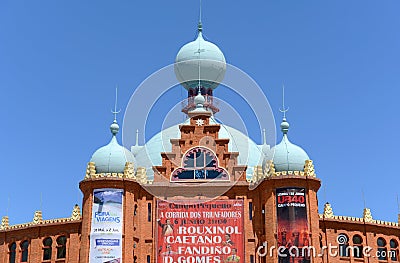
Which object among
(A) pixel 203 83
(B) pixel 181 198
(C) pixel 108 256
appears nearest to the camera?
(C) pixel 108 256

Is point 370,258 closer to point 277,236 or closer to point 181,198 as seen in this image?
point 277,236

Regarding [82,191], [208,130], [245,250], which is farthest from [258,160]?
[82,191]

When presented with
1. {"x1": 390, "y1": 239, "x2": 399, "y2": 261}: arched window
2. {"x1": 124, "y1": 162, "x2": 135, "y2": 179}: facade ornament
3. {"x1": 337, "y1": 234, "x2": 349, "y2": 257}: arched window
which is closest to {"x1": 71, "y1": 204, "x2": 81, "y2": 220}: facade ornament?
{"x1": 124, "y1": 162, "x2": 135, "y2": 179}: facade ornament

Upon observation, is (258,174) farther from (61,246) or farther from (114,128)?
(61,246)

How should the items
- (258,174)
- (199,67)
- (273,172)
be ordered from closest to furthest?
(273,172)
(258,174)
(199,67)

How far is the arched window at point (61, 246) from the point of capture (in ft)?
237

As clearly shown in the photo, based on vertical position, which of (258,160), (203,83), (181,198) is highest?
(203,83)

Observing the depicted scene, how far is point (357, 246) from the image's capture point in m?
73.0

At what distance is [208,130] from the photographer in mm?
73812

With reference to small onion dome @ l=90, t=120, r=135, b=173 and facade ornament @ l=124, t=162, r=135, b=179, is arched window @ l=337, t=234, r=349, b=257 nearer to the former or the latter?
facade ornament @ l=124, t=162, r=135, b=179

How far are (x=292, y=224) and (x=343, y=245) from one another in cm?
925

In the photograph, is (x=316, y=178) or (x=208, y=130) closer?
(x=316, y=178)

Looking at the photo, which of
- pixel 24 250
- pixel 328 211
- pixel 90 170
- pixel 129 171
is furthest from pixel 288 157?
pixel 24 250

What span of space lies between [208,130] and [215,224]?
35.9ft
